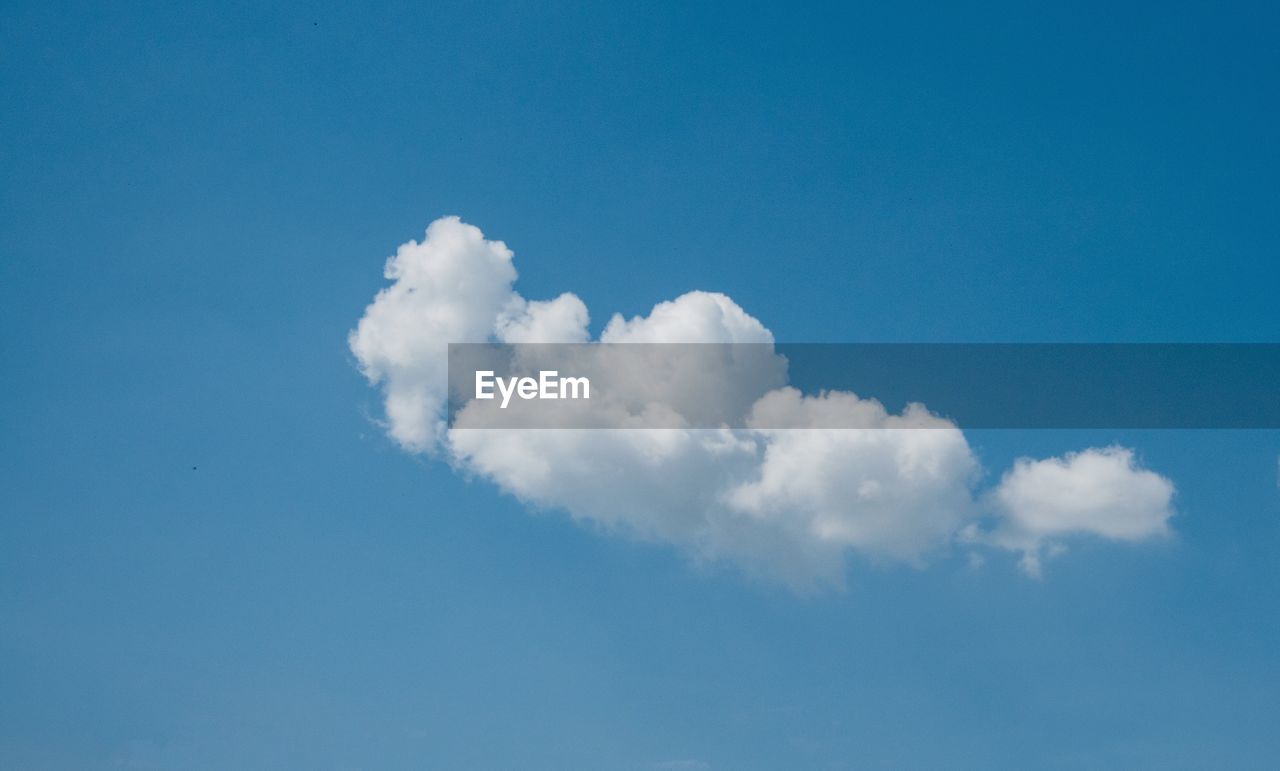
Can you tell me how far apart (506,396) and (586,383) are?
4065 millimetres

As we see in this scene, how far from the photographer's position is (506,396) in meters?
88.7

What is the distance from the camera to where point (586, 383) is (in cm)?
8912
